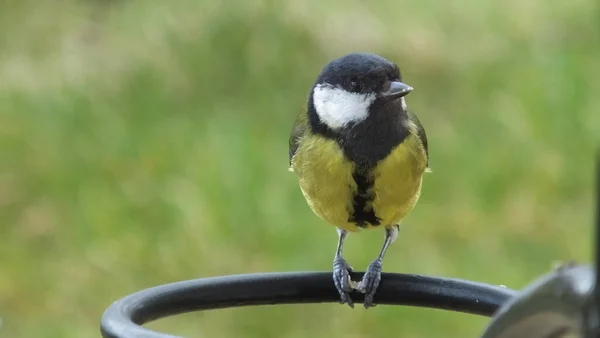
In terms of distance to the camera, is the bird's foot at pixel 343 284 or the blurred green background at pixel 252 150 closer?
the bird's foot at pixel 343 284

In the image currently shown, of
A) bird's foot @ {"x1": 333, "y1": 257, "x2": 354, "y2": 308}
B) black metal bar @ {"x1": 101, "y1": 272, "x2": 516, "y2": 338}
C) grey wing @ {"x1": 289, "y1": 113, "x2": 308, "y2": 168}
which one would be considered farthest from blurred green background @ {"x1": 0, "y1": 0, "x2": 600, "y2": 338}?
black metal bar @ {"x1": 101, "y1": 272, "x2": 516, "y2": 338}

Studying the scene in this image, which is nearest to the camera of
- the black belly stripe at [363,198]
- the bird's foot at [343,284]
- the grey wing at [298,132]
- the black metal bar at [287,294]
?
the black metal bar at [287,294]

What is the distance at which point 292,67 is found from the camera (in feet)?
10.9

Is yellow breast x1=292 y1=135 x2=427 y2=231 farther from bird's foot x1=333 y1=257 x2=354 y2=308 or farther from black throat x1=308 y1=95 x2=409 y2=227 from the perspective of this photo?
bird's foot x1=333 y1=257 x2=354 y2=308

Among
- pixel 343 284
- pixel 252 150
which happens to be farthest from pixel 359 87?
pixel 252 150

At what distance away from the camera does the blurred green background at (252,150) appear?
8.70 ft

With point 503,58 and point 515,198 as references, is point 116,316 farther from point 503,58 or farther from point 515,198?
point 503,58

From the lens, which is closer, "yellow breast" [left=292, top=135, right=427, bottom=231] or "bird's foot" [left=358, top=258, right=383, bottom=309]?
"bird's foot" [left=358, top=258, right=383, bottom=309]

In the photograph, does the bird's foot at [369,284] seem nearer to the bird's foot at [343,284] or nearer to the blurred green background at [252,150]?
the bird's foot at [343,284]

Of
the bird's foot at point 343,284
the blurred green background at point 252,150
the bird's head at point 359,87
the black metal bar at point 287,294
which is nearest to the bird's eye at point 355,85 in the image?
the bird's head at point 359,87

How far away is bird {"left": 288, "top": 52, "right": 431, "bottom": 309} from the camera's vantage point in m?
1.49

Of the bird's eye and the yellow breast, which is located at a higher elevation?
the bird's eye

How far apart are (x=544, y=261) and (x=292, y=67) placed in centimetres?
112

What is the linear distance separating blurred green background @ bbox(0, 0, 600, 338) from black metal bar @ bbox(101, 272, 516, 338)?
135 centimetres
